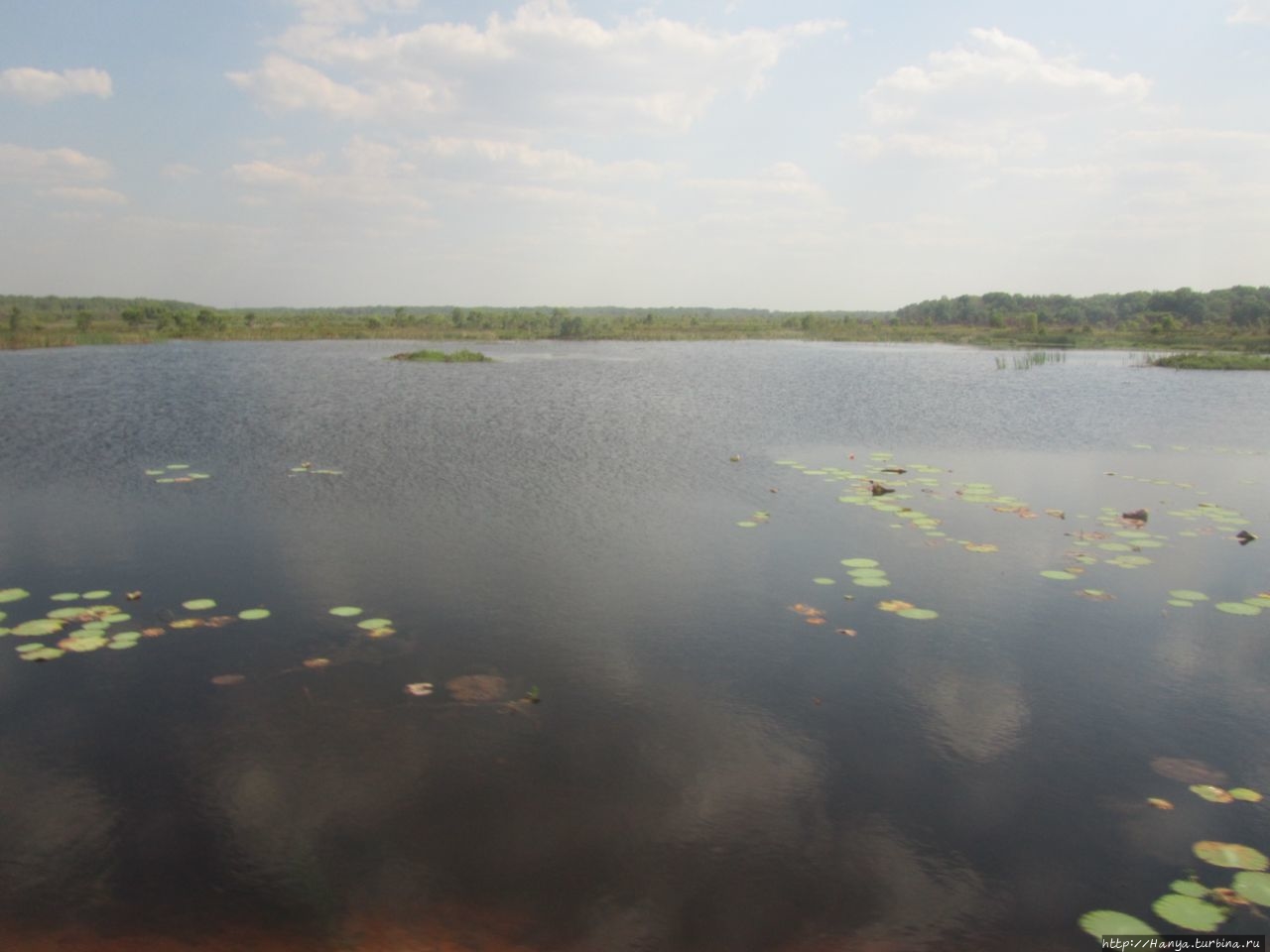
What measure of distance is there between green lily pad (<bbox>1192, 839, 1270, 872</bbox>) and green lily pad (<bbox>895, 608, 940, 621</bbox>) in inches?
151

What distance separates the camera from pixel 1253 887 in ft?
16.1

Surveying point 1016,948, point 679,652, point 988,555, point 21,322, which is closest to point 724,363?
point 988,555

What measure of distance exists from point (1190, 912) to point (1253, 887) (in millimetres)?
535

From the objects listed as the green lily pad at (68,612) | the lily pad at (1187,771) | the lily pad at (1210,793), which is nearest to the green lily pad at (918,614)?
the lily pad at (1187,771)

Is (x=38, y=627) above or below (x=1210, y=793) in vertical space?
above

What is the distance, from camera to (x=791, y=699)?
23.5ft

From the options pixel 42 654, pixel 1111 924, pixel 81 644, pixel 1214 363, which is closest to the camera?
pixel 1111 924

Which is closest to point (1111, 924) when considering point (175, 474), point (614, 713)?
point (614, 713)

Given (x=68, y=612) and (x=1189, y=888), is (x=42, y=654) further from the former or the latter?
(x=1189, y=888)

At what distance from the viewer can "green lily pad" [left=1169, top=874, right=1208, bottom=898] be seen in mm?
4883

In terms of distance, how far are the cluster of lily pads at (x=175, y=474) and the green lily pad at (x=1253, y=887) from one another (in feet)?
53.1

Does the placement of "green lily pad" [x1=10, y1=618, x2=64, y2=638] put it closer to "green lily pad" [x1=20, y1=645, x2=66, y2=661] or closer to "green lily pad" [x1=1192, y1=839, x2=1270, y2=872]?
"green lily pad" [x1=20, y1=645, x2=66, y2=661]

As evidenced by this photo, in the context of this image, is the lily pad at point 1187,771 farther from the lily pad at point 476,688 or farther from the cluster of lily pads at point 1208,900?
the lily pad at point 476,688

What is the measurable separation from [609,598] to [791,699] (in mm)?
2966
